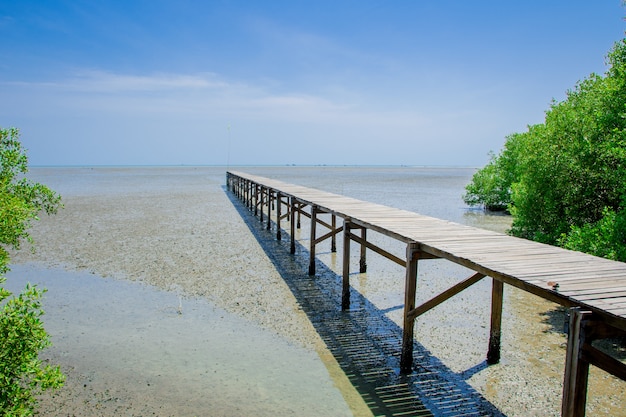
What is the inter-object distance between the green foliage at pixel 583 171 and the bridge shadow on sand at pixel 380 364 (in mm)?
3482

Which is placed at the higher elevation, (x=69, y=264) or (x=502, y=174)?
(x=502, y=174)

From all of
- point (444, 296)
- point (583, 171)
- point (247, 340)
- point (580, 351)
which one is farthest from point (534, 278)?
point (583, 171)

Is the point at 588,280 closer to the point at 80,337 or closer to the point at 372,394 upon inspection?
the point at 372,394

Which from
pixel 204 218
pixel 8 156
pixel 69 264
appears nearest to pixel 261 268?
pixel 69 264

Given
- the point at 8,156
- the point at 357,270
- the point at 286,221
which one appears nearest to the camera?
the point at 8,156

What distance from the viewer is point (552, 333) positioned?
22.7 feet

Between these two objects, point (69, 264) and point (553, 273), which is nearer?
point (553, 273)

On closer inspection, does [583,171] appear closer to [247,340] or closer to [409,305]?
[409,305]

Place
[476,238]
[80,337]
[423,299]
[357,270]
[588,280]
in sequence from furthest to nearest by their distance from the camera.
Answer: [357,270]
[423,299]
[80,337]
[476,238]
[588,280]

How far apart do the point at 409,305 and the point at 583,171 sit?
631 cm

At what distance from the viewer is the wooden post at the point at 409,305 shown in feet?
18.1

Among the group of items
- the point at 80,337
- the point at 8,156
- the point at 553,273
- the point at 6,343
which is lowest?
the point at 80,337

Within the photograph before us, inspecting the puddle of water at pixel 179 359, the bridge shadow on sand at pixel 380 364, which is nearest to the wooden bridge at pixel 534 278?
the bridge shadow on sand at pixel 380 364

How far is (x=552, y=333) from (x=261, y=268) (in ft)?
20.5
